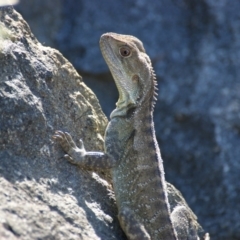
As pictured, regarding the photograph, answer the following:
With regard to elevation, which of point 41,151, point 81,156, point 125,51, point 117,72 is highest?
point 125,51

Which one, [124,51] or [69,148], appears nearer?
[69,148]

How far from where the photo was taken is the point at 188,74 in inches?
461

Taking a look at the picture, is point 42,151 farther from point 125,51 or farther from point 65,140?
point 125,51

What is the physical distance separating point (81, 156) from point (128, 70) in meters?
1.39

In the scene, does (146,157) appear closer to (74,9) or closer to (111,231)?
(111,231)

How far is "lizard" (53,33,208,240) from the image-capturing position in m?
6.70

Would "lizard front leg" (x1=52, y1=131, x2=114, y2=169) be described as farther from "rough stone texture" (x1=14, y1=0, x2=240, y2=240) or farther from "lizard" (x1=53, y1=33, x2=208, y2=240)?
"rough stone texture" (x1=14, y1=0, x2=240, y2=240)

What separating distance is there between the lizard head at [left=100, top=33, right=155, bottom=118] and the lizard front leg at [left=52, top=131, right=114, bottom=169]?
28.3 inches

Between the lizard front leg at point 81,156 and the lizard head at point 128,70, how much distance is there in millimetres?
720

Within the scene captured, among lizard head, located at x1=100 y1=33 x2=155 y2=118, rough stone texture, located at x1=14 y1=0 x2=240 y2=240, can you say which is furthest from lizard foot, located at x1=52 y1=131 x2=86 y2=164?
rough stone texture, located at x1=14 y1=0 x2=240 y2=240

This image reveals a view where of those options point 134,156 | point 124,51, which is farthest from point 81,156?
point 124,51

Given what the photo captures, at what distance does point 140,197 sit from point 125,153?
0.57 metres

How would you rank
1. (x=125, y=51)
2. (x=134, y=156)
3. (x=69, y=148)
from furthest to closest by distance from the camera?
1. (x=125, y=51)
2. (x=134, y=156)
3. (x=69, y=148)

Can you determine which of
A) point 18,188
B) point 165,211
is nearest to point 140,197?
point 165,211
